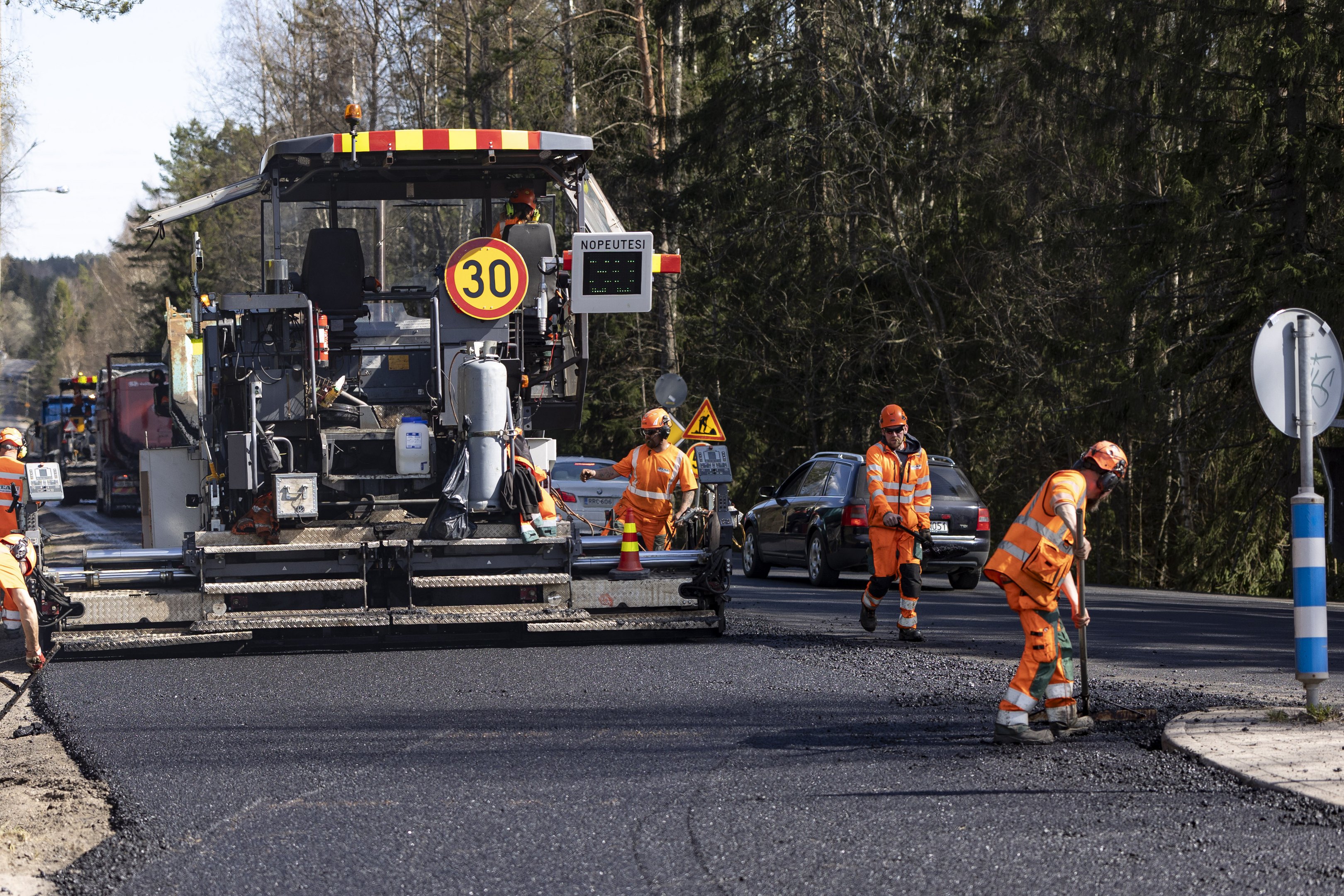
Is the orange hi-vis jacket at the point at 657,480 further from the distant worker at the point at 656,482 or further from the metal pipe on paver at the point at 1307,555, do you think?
the metal pipe on paver at the point at 1307,555

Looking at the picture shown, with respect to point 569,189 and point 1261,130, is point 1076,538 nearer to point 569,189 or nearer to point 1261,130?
point 569,189

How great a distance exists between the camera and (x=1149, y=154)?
1866 centimetres

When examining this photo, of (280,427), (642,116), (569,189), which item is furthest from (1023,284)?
(280,427)

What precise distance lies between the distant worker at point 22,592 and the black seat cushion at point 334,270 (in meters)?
2.54

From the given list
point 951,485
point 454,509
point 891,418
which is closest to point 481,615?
point 454,509

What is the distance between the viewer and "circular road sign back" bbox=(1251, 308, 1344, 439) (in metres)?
7.39

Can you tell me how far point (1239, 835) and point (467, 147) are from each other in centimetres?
706

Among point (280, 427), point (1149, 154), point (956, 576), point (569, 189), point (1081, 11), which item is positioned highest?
point (1081, 11)

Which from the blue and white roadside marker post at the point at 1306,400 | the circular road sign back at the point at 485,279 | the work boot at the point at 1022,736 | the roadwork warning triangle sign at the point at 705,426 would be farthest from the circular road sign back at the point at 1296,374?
the roadwork warning triangle sign at the point at 705,426

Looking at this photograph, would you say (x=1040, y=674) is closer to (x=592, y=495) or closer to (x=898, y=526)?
(x=898, y=526)

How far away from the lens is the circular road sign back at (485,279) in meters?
10.1

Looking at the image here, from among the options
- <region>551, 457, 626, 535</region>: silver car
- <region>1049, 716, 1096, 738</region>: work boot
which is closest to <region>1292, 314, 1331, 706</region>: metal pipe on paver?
<region>1049, 716, 1096, 738</region>: work boot

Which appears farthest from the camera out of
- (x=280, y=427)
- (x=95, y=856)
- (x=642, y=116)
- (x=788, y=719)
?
(x=642, y=116)

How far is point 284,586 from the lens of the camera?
380 inches
